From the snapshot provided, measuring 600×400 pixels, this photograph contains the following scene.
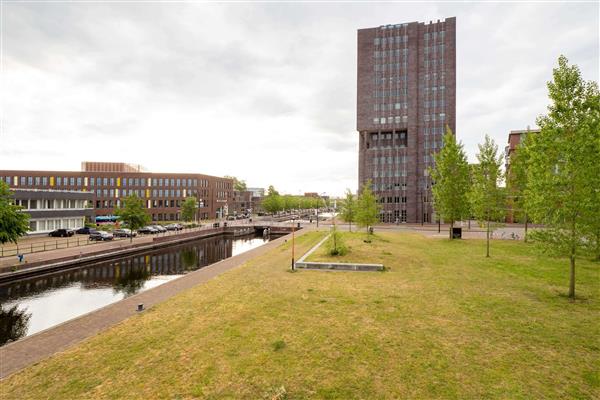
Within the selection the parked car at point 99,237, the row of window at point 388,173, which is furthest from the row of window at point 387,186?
the parked car at point 99,237

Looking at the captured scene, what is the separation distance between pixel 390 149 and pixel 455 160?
45803 millimetres

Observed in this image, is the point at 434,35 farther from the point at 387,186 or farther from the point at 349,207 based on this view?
the point at 349,207

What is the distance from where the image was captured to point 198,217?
332 feet

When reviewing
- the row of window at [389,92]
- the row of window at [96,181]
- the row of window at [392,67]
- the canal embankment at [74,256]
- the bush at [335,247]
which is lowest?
the canal embankment at [74,256]

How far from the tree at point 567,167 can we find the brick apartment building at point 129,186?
9269 centimetres

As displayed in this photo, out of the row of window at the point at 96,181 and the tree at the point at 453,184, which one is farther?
the row of window at the point at 96,181

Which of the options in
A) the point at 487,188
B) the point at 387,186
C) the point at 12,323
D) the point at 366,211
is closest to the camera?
the point at 12,323

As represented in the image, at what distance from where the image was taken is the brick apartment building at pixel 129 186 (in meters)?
92.8

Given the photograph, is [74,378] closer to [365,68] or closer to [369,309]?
[369,309]

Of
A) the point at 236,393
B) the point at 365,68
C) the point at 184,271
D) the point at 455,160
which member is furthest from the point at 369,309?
the point at 365,68

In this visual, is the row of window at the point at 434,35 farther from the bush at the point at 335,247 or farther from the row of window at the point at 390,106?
the bush at the point at 335,247

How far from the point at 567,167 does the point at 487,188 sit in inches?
837

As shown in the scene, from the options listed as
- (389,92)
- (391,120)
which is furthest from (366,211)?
(389,92)

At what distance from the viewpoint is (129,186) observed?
326 feet
